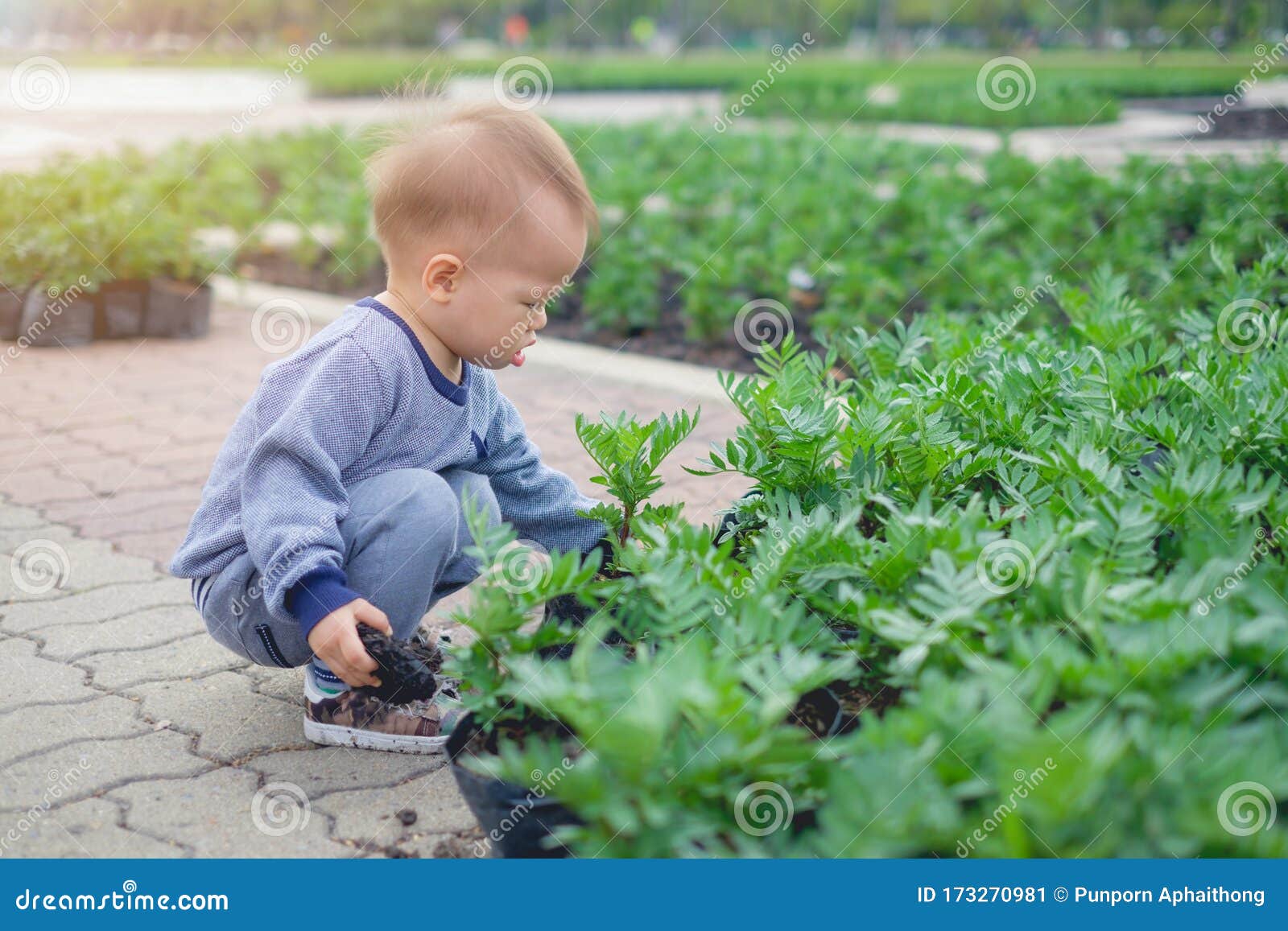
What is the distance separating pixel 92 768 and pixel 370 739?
20.3 inches

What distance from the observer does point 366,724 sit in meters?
2.45

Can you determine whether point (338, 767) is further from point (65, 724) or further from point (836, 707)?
point (836, 707)

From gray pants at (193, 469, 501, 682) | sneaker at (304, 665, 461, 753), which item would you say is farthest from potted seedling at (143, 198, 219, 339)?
sneaker at (304, 665, 461, 753)

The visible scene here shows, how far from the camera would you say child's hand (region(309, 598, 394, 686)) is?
Answer: 2123 mm

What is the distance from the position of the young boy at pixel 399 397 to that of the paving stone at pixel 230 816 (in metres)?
0.22

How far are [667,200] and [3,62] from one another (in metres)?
42.0

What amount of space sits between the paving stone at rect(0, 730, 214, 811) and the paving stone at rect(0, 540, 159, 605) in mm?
919

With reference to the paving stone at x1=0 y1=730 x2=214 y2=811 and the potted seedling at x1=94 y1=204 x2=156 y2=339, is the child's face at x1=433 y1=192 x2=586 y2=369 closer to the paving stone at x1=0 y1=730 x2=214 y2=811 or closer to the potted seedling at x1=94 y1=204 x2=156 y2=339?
the paving stone at x1=0 y1=730 x2=214 y2=811

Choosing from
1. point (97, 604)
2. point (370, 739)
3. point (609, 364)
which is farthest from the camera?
point (609, 364)

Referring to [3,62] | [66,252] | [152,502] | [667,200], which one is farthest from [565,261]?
[3,62]

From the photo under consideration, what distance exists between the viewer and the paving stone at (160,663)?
2717 millimetres

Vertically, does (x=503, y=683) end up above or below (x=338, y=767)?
above

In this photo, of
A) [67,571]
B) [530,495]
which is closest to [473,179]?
[530,495]

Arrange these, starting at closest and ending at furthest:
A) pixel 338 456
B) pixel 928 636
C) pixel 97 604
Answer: pixel 928 636 < pixel 338 456 < pixel 97 604
